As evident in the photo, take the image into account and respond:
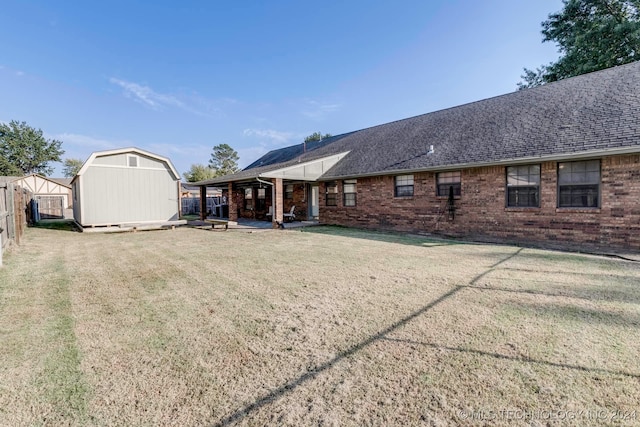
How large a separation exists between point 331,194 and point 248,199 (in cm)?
700

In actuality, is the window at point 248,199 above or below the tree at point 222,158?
below

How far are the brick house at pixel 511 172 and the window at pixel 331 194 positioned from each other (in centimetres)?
5

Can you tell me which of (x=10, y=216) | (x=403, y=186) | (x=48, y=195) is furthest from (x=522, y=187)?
(x=48, y=195)

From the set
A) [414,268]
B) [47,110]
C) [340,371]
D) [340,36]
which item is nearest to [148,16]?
[340,36]

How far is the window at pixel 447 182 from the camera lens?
10.3 metres

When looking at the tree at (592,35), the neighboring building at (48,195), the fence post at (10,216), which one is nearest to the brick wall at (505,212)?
the fence post at (10,216)

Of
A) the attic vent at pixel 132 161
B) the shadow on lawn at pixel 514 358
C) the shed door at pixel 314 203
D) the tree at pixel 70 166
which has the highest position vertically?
the tree at pixel 70 166

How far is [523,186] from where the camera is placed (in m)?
8.84

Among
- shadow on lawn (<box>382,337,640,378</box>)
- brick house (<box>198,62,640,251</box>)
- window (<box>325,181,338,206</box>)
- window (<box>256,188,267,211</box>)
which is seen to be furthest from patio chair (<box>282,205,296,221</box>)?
shadow on lawn (<box>382,337,640,378</box>)

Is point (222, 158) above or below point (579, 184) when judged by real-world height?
above

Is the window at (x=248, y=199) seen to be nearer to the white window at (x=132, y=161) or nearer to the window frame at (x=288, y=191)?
the window frame at (x=288, y=191)

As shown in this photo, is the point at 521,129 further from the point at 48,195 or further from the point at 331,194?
the point at 48,195

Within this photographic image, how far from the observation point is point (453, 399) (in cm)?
200

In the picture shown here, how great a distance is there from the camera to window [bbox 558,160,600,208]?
25.1ft
